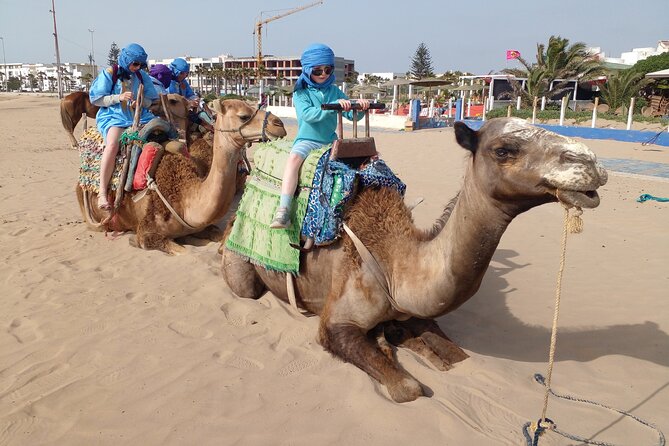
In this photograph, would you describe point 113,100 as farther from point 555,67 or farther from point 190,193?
point 555,67

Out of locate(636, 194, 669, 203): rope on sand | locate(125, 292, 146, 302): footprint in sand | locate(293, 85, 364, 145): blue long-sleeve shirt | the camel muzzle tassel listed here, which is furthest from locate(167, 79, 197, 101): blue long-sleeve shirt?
locate(636, 194, 669, 203): rope on sand

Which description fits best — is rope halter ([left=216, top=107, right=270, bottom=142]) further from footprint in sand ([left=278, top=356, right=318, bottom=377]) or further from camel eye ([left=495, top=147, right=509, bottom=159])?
camel eye ([left=495, top=147, right=509, bottom=159])

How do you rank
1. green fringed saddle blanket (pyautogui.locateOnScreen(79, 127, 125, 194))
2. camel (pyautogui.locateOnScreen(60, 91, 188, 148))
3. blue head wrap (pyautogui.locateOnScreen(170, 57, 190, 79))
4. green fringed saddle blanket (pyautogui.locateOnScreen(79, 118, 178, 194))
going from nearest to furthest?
green fringed saddle blanket (pyautogui.locateOnScreen(79, 118, 178, 194)) < green fringed saddle blanket (pyautogui.locateOnScreen(79, 127, 125, 194)) < camel (pyautogui.locateOnScreen(60, 91, 188, 148)) < blue head wrap (pyautogui.locateOnScreen(170, 57, 190, 79))

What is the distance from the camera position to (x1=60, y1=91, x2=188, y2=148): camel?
297 inches

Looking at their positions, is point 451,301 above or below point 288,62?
below

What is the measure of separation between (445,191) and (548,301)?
5.51 m

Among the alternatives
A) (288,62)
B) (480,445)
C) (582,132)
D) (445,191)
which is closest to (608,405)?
(480,445)

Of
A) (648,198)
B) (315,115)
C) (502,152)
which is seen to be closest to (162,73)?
(315,115)

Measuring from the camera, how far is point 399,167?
14.0 meters

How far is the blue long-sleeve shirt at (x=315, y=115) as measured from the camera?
4254 millimetres

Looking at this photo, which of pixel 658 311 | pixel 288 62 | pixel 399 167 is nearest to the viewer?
pixel 658 311

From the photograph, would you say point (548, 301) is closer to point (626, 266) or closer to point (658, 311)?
point (658, 311)

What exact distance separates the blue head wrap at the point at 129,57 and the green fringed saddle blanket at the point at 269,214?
2.69m

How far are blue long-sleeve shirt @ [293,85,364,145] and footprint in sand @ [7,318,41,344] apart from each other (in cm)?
259
